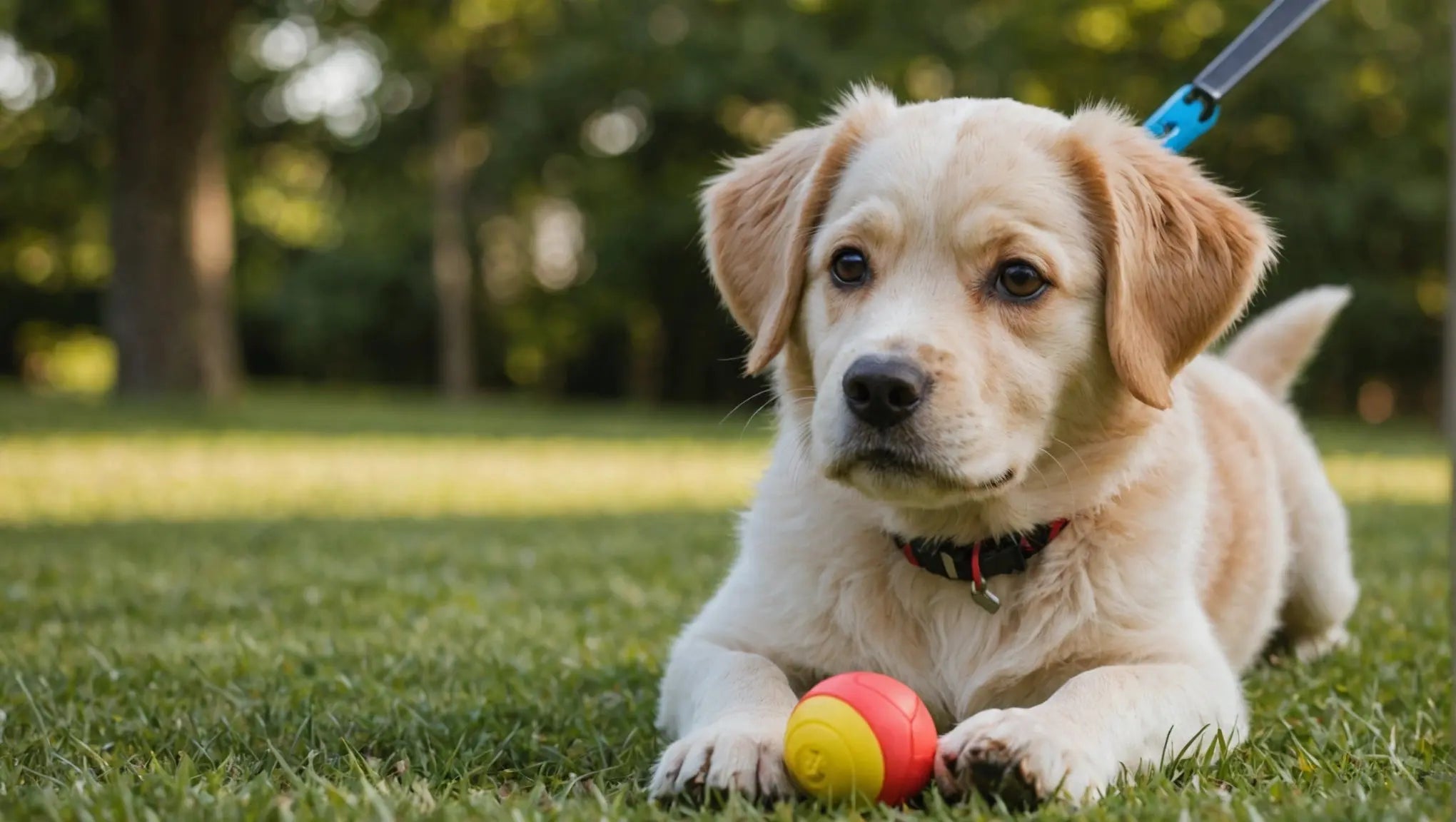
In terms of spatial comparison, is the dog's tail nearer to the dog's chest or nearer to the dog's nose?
the dog's chest

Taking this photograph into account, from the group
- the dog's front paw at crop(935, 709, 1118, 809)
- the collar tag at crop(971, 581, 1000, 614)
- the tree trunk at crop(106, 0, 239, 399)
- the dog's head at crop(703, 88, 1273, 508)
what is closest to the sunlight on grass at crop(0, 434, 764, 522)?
the tree trunk at crop(106, 0, 239, 399)

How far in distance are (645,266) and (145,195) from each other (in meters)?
19.0

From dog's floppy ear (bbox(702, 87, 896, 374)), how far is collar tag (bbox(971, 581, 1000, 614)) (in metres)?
0.83

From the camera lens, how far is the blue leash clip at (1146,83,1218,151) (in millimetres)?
4301

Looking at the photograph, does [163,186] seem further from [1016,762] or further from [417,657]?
[1016,762]

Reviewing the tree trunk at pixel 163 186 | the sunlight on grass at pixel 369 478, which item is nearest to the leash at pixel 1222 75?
the sunlight on grass at pixel 369 478

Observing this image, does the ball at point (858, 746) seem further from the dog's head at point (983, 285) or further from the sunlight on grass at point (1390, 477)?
the sunlight on grass at point (1390, 477)

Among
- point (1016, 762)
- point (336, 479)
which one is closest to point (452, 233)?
point (336, 479)

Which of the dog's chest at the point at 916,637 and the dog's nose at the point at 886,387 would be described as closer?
the dog's nose at the point at 886,387

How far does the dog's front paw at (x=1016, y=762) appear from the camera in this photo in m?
2.68

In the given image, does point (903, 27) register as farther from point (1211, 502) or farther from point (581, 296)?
point (1211, 502)

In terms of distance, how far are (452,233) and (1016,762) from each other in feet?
97.6

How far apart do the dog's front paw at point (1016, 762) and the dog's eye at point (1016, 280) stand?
3.48ft

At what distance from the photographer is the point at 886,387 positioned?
117 inches
